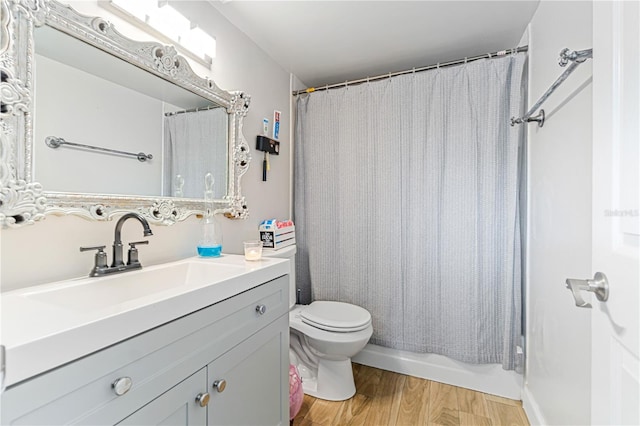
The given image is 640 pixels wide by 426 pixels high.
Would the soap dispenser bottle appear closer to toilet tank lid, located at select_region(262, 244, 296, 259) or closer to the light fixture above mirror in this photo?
toilet tank lid, located at select_region(262, 244, 296, 259)

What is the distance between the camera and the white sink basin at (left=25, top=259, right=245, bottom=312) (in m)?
0.86

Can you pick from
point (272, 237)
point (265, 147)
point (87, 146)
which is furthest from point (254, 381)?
point (265, 147)

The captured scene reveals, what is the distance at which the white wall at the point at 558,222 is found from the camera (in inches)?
42.3

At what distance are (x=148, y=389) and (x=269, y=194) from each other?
148 cm

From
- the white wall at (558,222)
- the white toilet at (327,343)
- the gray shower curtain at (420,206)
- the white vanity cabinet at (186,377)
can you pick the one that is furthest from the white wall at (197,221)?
the white wall at (558,222)

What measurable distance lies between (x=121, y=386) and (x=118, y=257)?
549mm

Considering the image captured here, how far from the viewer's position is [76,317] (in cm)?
63

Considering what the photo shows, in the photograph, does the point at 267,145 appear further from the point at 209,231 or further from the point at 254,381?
the point at 254,381

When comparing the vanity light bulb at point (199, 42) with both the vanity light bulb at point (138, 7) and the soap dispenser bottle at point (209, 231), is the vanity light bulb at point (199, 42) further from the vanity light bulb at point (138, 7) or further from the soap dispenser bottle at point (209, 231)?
the soap dispenser bottle at point (209, 231)

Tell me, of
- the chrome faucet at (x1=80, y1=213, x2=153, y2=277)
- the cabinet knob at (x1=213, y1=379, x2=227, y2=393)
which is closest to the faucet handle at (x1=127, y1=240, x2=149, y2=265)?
the chrome faucet at (x1=80, y1=213, x2=153, y2=277)

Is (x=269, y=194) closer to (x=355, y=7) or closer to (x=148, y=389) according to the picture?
(x=355, y=7)

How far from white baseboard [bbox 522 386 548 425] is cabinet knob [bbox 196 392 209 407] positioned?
1.57 m

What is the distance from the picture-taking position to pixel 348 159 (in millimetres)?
2209

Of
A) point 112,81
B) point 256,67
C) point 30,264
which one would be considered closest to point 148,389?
point 30,264
